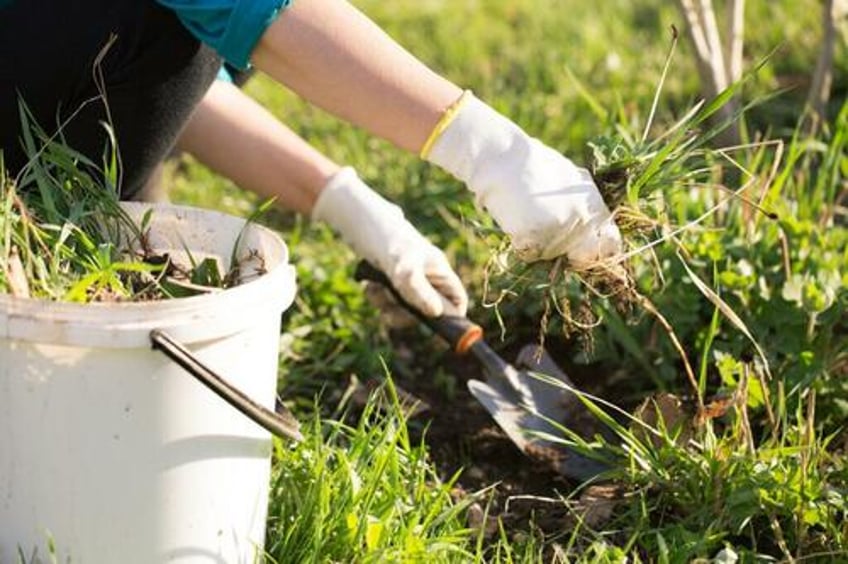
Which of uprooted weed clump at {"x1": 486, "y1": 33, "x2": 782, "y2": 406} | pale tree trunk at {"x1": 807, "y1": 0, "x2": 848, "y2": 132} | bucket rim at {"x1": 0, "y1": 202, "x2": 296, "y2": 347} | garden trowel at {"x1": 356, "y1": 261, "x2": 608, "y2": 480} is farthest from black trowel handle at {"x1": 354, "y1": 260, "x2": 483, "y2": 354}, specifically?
pale tree trunk at {"x1": 807, "y1": 0, "x2": 848, "y2": 132}

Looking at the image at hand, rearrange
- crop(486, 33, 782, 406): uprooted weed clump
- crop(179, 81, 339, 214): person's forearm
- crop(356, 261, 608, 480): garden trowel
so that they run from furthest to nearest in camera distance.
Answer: crop(179, 81, 339, 214): person's forearm < crop(356, 261, 608, 480): garden trowel < crop(486, 33, 782, 406): uprooted weed clump

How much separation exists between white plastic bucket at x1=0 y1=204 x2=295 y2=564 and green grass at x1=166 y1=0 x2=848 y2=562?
7.3 inches

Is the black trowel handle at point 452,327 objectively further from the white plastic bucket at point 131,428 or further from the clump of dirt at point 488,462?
the white plastic bucket at point 131,428

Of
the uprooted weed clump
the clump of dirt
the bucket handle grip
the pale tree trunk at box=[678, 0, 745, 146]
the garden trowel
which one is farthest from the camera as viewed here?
the pale tree trunk at box=[678, 0, 745, 146]

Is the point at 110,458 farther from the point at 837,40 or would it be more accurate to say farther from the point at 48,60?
the point at 837,40

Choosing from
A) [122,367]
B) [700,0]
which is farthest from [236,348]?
[700,0]

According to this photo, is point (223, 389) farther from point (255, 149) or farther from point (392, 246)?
point (255, 149)

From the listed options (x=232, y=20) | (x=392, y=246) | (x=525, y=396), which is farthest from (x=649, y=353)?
(x=232, y=20)

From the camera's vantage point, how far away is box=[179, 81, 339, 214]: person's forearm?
235cm

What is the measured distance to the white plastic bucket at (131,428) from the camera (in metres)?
1.39

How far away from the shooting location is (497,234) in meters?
1.95

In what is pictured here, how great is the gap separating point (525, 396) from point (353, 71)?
0.65 m

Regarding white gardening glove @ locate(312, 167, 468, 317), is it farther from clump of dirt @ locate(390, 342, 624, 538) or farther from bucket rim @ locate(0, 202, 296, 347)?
bucket rim @ locate(0, 202, 296, 347)

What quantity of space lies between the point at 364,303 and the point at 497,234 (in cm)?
51
